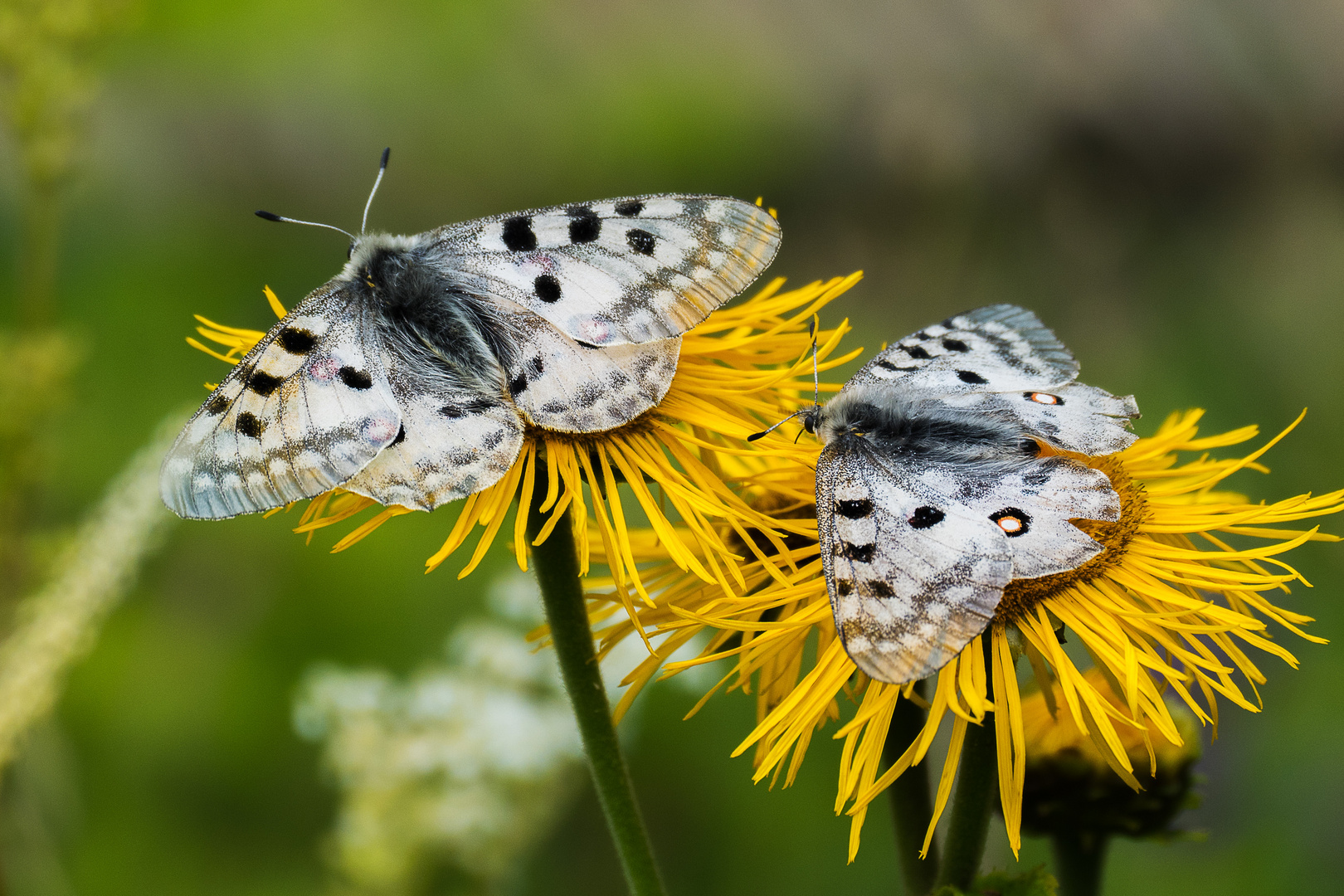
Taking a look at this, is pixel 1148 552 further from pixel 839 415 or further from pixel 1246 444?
pixel 1246 444

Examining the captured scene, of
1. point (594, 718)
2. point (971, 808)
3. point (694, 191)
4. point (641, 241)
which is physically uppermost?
Answer: point (694, 191)

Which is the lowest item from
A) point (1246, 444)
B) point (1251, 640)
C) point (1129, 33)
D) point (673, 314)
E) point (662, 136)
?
point (1251, 640)

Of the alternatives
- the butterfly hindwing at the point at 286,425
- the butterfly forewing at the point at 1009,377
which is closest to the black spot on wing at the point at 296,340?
the butterfly hindwing at the point at 286,425

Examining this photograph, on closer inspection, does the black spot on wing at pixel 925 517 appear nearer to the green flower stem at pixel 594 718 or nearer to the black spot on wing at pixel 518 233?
the green flower stem at pixel 594 718

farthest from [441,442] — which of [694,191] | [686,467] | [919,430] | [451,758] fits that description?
[694,191]

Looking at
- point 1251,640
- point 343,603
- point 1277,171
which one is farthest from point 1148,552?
point 1277,171

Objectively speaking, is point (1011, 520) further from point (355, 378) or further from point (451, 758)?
point (451, 758)
